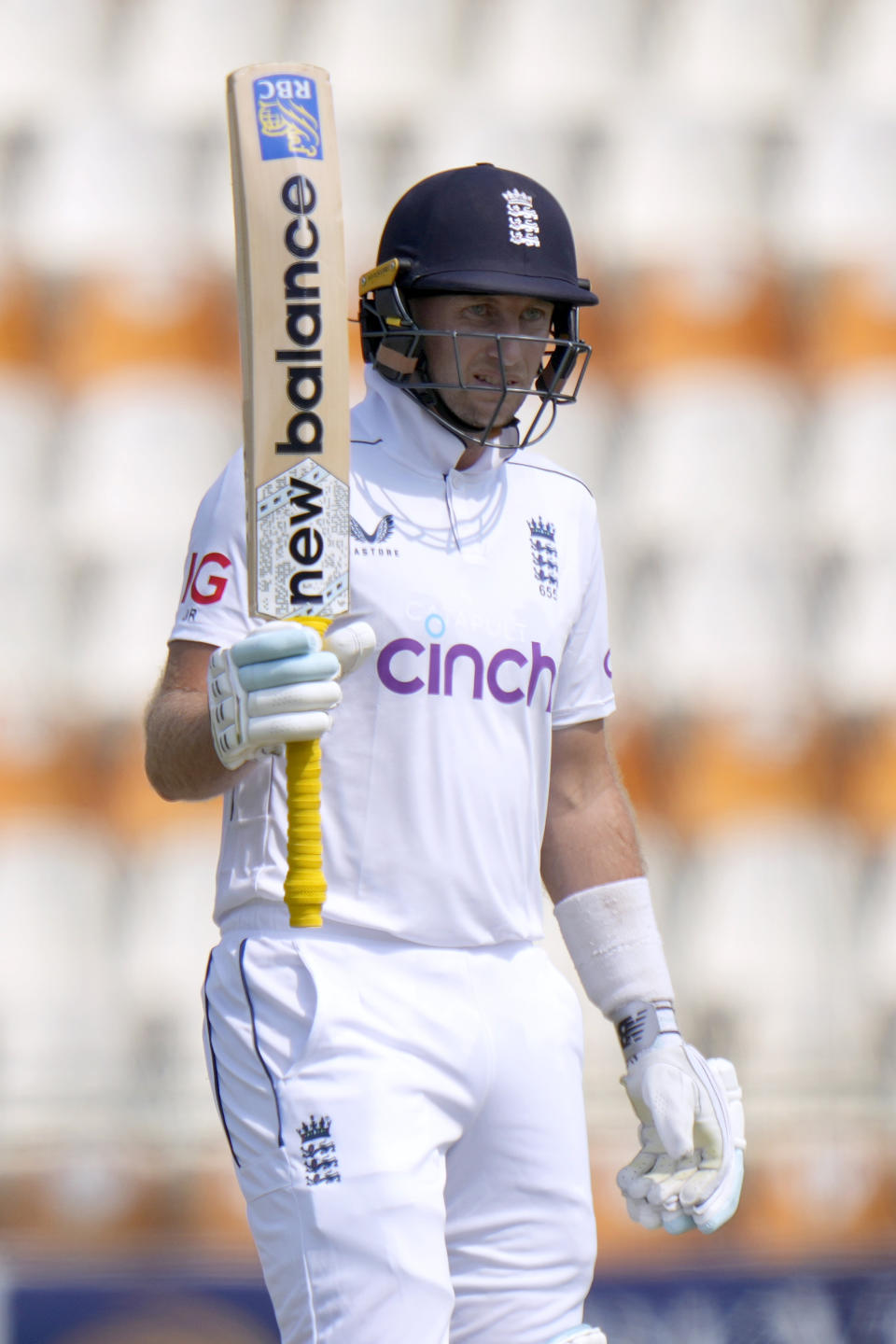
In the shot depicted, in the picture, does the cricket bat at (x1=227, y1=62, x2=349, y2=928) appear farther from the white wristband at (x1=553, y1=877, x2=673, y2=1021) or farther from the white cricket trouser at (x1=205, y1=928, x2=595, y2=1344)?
the white wristband at (x1=553, y1=877, x2=673, y2=1021)

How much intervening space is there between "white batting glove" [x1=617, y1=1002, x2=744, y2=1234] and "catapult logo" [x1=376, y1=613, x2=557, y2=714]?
422mm

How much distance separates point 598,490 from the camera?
361cm

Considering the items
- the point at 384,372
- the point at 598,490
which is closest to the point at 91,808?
the point at 598,490

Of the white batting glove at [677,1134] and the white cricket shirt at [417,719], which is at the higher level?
the white cricket shirt at [417,719]

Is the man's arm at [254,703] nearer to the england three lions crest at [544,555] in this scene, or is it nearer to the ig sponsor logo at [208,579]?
the ig sponsor logo at [208,579]

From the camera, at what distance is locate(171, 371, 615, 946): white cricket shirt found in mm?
1905


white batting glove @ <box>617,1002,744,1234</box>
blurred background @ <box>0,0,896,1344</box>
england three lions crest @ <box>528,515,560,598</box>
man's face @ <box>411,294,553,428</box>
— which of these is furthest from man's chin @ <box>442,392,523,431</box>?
blurred background @ <box>0,0,896,1344</box>

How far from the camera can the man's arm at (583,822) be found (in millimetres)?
2195

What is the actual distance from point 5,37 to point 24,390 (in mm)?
688

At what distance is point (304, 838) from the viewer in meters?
1.71

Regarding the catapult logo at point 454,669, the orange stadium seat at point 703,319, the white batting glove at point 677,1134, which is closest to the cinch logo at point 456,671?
the catapult logo at point 454,669

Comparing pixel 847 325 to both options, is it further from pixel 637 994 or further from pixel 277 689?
pixel 277 689

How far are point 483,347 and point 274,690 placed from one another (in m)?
0.54

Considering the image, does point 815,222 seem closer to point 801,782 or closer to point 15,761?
point 801,782
